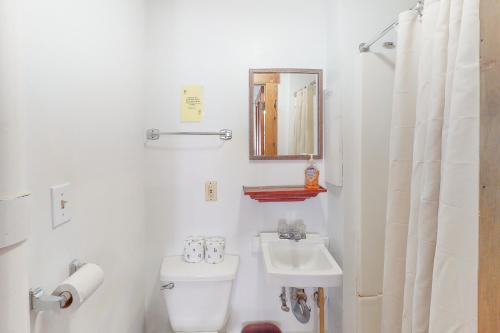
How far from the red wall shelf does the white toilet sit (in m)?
0.41

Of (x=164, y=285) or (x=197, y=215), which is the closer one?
(x=164, y=285)

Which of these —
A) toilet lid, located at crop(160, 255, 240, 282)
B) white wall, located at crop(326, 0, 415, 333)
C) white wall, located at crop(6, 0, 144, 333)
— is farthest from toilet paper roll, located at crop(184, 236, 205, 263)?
white wall, located at crop(326, 0, 415, 333)

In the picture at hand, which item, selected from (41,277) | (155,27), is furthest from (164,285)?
(155,27)

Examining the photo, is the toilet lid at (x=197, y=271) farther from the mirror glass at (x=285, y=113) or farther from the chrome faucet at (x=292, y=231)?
the mirror glass at (x=285, y=113)

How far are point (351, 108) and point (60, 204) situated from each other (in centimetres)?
131

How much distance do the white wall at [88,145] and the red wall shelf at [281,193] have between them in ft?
2.08

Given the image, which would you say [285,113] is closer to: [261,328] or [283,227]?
[283,227]

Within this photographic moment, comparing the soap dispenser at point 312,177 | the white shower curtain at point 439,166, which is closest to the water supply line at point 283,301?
the soap dispenser at point 312,177

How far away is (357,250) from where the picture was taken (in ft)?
4.88

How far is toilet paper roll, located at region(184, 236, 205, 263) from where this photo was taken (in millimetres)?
1699

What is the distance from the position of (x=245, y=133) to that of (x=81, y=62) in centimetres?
96

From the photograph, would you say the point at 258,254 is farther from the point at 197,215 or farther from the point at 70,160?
the point at 70,160

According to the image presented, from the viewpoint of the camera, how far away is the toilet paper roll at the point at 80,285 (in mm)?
808

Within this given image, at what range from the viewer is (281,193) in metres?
1.66
